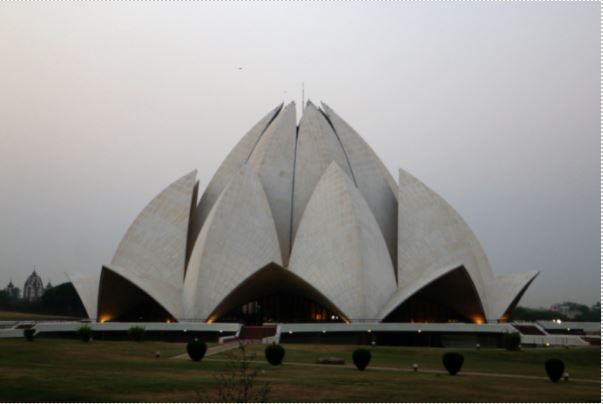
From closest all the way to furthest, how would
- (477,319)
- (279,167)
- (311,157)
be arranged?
(477,319), (279,167), (311,157)

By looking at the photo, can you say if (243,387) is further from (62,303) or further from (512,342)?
(62,303)

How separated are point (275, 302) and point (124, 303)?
9.54 m

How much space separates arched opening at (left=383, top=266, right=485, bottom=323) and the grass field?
39.3 ft

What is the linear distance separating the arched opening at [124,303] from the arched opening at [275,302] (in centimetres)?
415

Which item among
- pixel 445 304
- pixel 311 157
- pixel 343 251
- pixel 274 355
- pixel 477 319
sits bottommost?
pixel 274 355

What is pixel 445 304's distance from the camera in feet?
143

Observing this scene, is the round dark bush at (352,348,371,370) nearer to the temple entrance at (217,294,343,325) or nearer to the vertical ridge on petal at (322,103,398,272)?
the temple entrance at (217,294,343,325)

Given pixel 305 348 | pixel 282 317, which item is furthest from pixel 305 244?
pixel 305 348

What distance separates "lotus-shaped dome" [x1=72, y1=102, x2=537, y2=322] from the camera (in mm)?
39188

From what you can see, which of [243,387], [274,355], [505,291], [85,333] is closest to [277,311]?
[505,291]

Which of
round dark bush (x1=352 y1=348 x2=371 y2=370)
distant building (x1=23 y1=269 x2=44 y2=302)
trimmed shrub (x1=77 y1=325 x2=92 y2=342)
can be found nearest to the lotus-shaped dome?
trimmed shrub (x1=77 y1=325 x2=92 y2=342)

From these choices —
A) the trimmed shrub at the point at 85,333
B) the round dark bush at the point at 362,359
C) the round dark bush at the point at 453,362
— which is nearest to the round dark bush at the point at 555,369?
the round dark bush at the point at 453,362

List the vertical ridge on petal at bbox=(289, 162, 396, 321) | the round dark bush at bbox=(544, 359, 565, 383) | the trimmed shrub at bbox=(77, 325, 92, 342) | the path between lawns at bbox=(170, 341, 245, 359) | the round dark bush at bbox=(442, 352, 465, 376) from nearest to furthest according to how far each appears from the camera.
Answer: the round dark bush at bbox=(544, 359, 565, 383), the round dark bush at bbox=(442, 352, 465, 376), the path between lawns at bbox=(170, 341, 245, 359), the trimmed shrub at bbox=(77, 325, 92, 342), the vertical ridge on petal at bbox=(289, 162, 396, 321)

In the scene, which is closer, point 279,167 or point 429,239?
point 429,239
